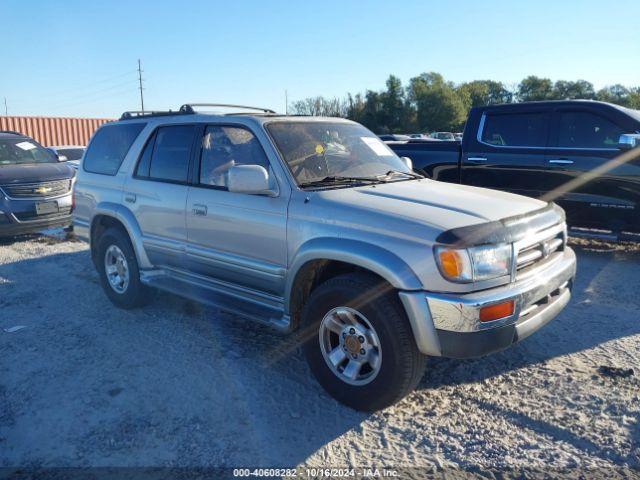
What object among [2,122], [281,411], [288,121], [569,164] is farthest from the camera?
[2,122]

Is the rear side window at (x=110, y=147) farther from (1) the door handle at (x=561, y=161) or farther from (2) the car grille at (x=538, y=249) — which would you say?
(1) the door handle at (x=561, y=161)

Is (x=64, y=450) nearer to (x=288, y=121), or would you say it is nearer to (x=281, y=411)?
(x=281, y=411)

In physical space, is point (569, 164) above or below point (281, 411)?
above

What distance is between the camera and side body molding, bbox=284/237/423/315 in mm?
2883

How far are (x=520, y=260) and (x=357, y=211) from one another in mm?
1022

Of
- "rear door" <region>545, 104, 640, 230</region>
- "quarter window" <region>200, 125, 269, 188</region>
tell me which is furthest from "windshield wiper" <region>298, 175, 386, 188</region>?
"rear door" <region>545, 104, 640, 230</region>

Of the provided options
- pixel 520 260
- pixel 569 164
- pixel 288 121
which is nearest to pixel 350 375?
pixel 520 260

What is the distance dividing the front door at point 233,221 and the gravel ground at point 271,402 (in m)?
0.72

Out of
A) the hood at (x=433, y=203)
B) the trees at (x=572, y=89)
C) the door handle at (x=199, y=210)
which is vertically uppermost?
the trees at (x=572, y=89)

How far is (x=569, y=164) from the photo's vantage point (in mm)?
6609

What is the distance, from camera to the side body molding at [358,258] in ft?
9.46

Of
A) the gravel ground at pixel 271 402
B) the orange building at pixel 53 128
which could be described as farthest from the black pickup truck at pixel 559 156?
the orange building at pixel 53 128

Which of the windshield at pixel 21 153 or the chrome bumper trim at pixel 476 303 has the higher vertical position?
the windshield at pixel 21 153

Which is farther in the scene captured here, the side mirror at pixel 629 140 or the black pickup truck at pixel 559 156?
the black pickup truck at pixel 559 156
